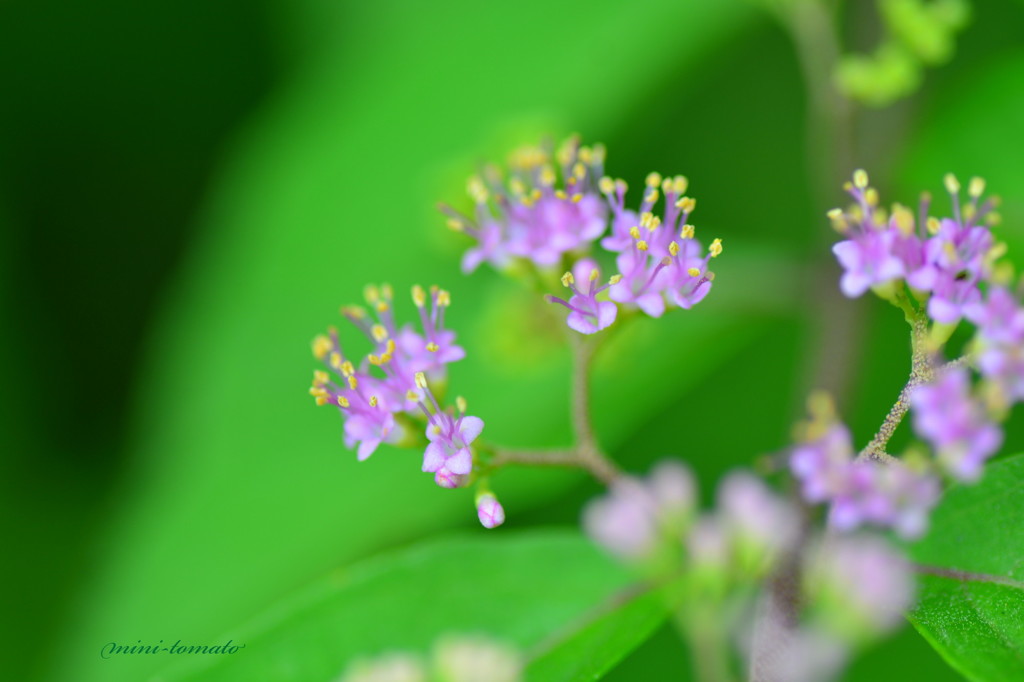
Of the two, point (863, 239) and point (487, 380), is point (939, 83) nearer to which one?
point (487, 380)

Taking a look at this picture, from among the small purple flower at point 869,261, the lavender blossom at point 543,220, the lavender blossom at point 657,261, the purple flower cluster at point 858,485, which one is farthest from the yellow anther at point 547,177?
the purple flower cluster at point 858,485

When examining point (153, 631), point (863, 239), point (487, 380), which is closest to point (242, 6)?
point (487, 380)

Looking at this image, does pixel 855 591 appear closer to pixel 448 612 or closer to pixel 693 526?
pixel 693 526

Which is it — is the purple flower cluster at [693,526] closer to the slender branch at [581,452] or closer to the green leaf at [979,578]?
the slender branch at [581,452]

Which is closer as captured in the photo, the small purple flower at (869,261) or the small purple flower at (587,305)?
the small purple flower at (869,261)

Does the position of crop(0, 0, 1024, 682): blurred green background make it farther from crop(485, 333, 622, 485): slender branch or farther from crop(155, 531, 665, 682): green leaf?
crop(485, 333, 622, 485): slender branch

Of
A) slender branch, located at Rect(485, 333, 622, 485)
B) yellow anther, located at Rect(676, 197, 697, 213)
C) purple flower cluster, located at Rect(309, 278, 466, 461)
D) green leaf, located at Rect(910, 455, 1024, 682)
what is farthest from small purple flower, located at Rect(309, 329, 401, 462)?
green leaf, located at Rect(910, 455, 1024, 682)

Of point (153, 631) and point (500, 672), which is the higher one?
point (500, 672)
